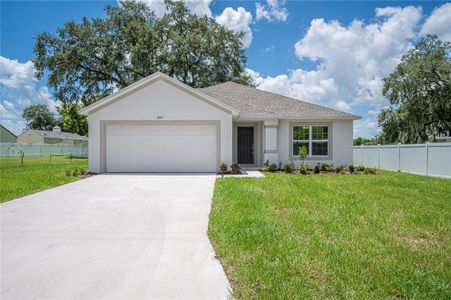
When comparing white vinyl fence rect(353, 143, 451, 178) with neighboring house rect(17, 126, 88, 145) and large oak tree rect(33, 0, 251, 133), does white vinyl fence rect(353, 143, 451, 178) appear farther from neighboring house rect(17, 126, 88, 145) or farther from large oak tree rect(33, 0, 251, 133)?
neighboring house rect(17, 126, 88, 145)

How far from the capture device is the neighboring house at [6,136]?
48438 mm

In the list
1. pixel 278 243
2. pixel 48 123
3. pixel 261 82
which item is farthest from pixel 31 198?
pixel 48 123

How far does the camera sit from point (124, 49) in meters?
27.6

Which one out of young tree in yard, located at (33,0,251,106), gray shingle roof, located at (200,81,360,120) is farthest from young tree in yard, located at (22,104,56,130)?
gray shingle roof, located at (200,81,360,120)

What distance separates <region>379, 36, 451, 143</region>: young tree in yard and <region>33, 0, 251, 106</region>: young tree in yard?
52.1 ft

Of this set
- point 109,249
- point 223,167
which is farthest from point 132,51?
point 109,249

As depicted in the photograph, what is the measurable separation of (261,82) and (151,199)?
95.9ft

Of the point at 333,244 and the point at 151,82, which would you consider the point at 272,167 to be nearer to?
the point at 151,82

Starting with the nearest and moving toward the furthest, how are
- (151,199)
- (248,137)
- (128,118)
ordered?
(151,199), (128,118), (248,137)

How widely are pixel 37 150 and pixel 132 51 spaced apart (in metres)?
19.3

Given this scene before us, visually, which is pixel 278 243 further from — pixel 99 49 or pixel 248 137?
pixel 99 49

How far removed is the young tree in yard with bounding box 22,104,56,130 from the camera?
3068 inches

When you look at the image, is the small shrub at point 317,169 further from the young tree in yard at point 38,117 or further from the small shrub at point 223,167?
the young tree in yard at point 38,117

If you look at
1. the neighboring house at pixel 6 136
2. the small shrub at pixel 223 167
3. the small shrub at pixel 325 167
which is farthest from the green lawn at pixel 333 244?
the neighboring house at pixel 6 136
